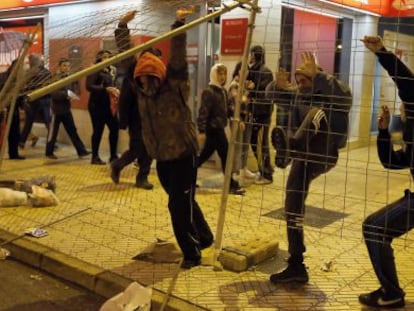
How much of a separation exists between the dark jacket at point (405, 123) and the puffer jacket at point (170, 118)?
1.43 metres

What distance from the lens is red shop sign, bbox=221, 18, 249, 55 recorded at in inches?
328

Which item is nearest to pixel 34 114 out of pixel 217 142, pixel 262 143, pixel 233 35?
pixel 233 35

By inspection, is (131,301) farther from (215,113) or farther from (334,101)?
(215,113)

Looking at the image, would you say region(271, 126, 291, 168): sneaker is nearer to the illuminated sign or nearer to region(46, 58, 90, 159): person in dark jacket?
region(46, 58, 90, 159): person in dark jacket

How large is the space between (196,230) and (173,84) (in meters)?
1.32

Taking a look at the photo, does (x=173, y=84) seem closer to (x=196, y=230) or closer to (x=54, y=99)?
(x=196, y=230)

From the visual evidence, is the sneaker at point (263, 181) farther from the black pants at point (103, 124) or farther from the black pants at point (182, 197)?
the black pants at point (182, 197)

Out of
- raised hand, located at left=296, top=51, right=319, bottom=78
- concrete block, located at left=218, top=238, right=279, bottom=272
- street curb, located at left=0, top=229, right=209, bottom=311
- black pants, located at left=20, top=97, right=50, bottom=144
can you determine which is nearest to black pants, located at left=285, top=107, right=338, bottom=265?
raised hand, located at left=296, top=51, right=319, bottom=78

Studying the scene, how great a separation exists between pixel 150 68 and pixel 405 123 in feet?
6.13

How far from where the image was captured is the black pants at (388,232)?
3711 mm

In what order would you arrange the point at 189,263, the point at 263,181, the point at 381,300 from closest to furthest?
the point at 381,300 < the point at 189,263 < the point at 263,181

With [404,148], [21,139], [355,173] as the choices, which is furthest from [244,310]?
[21,139]

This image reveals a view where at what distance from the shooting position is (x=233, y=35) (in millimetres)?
8414

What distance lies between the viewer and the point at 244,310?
390cm
